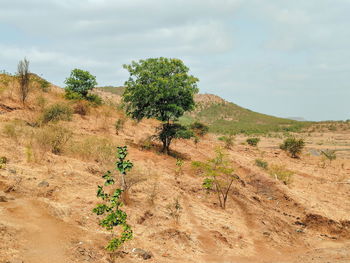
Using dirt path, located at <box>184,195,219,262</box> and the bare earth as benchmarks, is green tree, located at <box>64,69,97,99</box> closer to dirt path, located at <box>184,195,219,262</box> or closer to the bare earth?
the bare earth

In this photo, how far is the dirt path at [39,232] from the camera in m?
5.93

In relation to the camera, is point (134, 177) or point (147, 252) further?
point (134, 177)

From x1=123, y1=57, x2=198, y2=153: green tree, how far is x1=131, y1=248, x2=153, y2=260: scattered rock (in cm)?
1022

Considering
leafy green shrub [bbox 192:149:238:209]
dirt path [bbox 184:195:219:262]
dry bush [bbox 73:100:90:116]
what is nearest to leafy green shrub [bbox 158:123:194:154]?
leafy green shrub [bbox 192:149:238:209]

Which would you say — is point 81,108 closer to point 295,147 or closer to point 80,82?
point 80,82

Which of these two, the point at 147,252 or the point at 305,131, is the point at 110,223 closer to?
the point at 147,252

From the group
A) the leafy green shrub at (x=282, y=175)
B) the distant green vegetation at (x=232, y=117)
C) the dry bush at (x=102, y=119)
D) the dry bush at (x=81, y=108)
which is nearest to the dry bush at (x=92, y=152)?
the dry bush at (x=102, y=119)

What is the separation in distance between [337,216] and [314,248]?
130 inches

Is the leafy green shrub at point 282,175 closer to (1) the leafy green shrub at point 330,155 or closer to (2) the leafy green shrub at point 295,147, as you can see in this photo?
(1) the leafy green shrub at point 330,155

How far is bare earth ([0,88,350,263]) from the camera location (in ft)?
22.1

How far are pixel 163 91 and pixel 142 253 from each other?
10.9 meters

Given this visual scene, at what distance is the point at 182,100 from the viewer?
1753cm

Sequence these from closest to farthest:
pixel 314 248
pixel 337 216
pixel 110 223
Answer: pixel 110 223 < pixel 314 248 < pixel 337 216

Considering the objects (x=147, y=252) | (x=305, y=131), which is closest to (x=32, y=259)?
(x=147, y=252)
